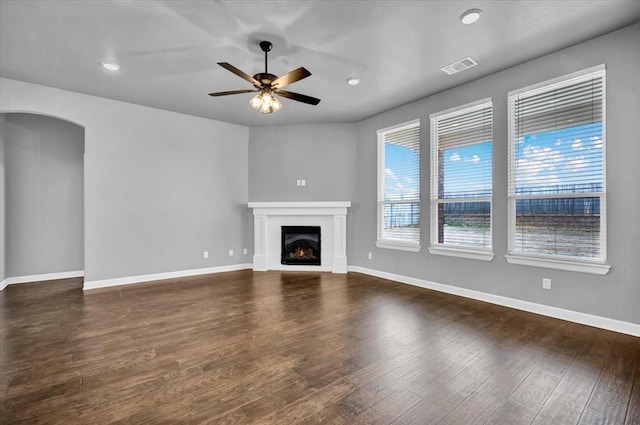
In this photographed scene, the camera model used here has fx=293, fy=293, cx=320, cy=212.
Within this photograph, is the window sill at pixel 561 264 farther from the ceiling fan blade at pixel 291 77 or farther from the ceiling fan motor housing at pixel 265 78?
the ceiling fan motor housing at pixel 265 78

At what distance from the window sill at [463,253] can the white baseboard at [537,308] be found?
0.47 meters

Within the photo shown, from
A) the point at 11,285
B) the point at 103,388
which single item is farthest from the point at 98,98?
the point at 103,388

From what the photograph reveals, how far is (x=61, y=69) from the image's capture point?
12.3 ft

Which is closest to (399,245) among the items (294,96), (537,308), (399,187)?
(399,187)

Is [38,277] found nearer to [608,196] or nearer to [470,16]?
[470,16]

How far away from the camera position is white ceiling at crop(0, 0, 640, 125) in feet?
8.65

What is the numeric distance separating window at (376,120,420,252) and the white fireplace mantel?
79 cm

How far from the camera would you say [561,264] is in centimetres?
329

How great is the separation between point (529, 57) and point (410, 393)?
3.87m

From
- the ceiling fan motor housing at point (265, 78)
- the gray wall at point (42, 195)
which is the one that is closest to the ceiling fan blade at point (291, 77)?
the ceiling fan motor housing at point (265, 78)

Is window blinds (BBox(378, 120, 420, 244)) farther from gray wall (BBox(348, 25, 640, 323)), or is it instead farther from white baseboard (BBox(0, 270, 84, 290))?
white baseboard (BBox(0, 270, 84, 290))

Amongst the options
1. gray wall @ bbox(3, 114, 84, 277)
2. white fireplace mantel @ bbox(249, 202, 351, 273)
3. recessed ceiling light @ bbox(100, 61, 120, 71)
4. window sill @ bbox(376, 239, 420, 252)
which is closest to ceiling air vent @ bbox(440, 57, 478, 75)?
window sill @ bbox(376, 239, 420, 252)

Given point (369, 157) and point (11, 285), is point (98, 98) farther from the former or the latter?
point (369, 157)

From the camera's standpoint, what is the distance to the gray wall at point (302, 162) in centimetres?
604
